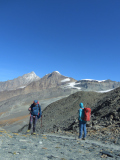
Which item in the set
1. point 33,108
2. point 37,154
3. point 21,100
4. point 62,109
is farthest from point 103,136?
point 21,100

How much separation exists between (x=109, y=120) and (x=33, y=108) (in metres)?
→ 7.68

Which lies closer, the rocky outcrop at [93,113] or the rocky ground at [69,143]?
the rocky ground at [69,143]

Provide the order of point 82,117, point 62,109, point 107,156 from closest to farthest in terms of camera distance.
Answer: point 107,156
point 82,117
point 62,109

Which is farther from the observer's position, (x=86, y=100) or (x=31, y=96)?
(x=31, y=96)

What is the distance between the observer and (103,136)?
426 inches

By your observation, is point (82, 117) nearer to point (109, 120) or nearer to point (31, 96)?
point (109, 120)

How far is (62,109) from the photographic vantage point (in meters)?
32.1

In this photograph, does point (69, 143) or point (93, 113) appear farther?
point (93, 113)

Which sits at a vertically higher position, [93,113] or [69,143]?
[93,113]

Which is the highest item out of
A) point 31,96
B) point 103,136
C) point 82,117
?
point 31,96

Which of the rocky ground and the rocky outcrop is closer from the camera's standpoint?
the rocky ground

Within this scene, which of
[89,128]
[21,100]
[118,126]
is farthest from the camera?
[21,100]

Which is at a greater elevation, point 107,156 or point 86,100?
point 86,100

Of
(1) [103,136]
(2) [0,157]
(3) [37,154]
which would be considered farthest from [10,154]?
(1) [103,136]
